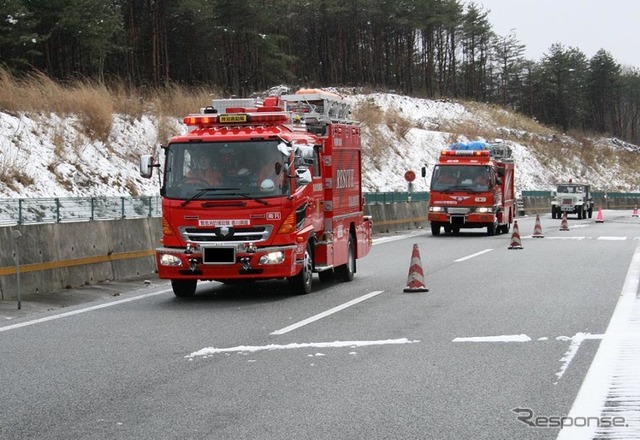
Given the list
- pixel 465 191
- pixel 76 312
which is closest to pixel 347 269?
pixel 76 312

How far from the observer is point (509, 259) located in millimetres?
23844

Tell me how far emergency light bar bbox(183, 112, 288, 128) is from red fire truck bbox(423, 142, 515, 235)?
65.6 feet

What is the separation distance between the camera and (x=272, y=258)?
50.5 feet

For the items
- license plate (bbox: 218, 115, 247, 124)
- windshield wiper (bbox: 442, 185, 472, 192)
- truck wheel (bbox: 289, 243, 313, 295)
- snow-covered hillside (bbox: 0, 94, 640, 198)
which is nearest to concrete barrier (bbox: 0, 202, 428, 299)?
license plate (bbox: 218, 115, 247, 124)

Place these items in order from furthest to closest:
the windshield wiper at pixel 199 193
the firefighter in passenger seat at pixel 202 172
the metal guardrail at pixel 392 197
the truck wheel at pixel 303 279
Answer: the metal guardrail at pixel 392 197 < the truck wheel at pixel 303 279 < the firefighter in passenger seat at pixel 202 172 < the windshield wiper at pixel 199 193

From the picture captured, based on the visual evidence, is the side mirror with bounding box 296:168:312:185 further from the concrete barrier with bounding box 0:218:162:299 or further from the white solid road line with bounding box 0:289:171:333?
the concrete barrier with bounding box 0:218:162:299

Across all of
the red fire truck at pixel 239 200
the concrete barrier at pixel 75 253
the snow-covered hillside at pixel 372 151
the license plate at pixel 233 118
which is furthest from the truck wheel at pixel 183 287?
the snow-covered hillside at pixel 372 151

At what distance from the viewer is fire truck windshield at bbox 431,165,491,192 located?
35.9 metres

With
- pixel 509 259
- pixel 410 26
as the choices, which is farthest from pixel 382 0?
pixel 509 259

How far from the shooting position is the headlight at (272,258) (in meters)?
15.3

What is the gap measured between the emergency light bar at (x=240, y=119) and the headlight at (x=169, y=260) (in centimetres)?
216

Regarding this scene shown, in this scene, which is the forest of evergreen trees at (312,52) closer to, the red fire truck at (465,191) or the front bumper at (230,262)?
the red fire truck at (465,191)

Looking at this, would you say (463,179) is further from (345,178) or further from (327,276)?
(345,178)

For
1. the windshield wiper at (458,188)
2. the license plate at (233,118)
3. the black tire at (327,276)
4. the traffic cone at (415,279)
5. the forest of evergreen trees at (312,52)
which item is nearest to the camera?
the license plate at (233,118)
